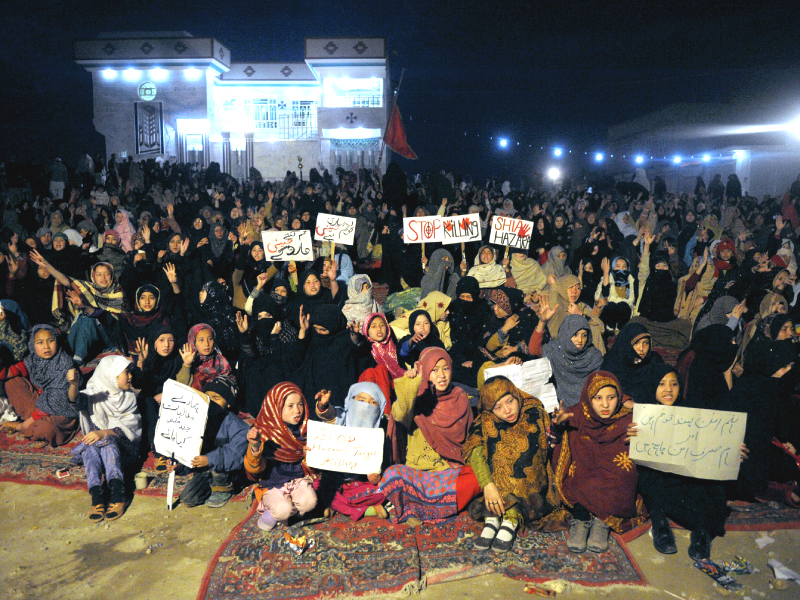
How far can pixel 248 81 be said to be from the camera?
95.2 ft

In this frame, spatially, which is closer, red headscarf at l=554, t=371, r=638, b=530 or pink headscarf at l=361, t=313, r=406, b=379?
red headscarf at l=554, t=371, r=638, b=530

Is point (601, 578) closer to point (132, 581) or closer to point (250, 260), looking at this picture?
point (132, 581)

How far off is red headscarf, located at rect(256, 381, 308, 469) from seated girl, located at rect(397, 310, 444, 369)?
1.34 meters

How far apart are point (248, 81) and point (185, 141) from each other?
409 cm

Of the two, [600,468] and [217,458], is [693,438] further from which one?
[217,458]

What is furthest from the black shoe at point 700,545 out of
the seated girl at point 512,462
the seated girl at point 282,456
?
the seated girl at point 282,456

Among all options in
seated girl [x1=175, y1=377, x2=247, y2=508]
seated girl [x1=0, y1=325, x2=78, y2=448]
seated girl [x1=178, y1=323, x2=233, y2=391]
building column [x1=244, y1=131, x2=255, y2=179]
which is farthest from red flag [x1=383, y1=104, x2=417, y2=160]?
building column [x1=244, y1=131, x2=255, y2=179]

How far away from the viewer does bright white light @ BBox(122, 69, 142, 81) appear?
28.2m

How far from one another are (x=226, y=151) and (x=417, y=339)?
26.1m

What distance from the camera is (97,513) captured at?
3711mm

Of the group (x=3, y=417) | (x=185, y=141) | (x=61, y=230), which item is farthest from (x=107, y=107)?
(x=3, y=417)

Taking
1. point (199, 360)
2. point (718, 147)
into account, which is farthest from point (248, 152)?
point (199, 360)

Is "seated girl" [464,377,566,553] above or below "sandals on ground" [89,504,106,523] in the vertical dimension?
above

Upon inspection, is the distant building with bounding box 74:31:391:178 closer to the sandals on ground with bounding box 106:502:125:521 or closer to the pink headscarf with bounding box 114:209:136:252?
the pink headscarf with bounding box 114:209:136:252
